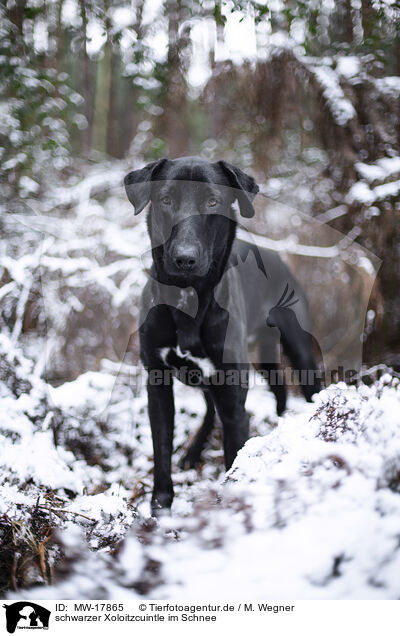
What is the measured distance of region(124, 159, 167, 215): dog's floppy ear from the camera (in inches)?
85.1

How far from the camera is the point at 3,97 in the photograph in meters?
3.44

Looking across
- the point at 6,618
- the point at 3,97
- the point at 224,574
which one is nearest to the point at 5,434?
the point at 6,618

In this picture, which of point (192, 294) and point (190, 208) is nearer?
point (190, 208)

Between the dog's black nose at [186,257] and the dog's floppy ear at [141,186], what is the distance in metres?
0.38

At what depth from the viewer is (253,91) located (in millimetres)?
3654

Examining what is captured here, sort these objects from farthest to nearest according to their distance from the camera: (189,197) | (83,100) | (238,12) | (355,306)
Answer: (83,100) < (355,306) < (238,12) < (189,197)

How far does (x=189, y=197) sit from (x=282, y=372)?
5.63ft

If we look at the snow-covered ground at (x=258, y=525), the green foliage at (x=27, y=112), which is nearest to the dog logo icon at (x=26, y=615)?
the snow-covered ground at (x=258, y=525)

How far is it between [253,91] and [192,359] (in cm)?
248

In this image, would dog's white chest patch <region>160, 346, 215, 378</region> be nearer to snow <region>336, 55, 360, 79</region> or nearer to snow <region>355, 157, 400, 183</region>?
snow <region>355, 157, 400, 183</region>

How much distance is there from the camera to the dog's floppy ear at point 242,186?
2182 millimetres

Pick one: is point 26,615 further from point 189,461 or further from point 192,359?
point 189,461

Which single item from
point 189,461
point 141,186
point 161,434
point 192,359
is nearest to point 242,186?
point 141,186

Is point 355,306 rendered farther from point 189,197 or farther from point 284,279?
point 189,197
